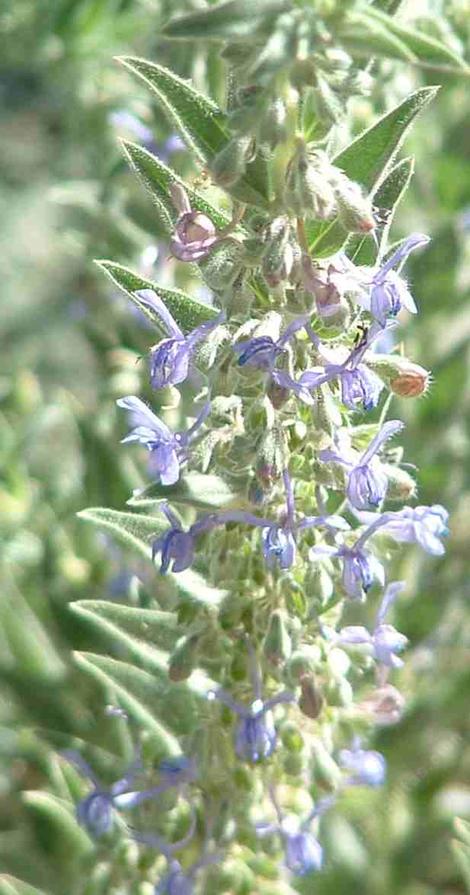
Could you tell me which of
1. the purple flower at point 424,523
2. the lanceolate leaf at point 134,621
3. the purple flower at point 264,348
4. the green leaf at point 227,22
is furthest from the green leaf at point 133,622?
the green leaf at point 227,22

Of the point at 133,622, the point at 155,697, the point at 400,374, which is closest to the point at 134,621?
the point at 133,622

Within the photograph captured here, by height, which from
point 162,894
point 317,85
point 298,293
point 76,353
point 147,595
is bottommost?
point 76,353

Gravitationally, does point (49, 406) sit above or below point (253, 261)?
below

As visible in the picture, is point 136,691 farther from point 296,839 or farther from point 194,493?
point 194,493

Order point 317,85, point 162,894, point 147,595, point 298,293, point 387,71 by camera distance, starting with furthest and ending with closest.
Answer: point 387,71 < point 147,595 < point 162,894 < point 298,293 < point 317,85

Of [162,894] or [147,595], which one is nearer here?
[162,894]

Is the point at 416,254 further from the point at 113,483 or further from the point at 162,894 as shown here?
the point at 162,894

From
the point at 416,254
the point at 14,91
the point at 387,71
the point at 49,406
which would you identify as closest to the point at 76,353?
the point at 14,91
